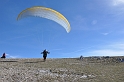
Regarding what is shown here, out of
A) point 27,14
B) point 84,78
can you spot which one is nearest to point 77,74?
point 84,78

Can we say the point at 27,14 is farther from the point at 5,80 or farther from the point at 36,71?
the point at 5,80

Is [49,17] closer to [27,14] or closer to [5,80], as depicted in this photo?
[27,14]

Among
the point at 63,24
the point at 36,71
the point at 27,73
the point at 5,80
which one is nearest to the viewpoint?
the point at 5,80

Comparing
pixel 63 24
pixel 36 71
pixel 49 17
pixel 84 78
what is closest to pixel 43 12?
pixel 49 17

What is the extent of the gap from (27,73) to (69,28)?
34.1 ft

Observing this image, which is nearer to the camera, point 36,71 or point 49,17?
point 36,71

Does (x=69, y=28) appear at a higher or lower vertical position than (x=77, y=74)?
higher

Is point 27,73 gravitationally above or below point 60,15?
below

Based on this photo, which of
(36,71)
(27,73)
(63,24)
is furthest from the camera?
(63,24)

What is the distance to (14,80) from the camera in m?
22.7

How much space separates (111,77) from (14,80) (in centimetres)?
1128

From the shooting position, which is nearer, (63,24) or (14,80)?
(14,80)

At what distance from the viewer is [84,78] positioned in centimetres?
2567

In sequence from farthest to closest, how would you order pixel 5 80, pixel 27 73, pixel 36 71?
pixel 36 71 → pixel 27 73 → pixel 5 80
